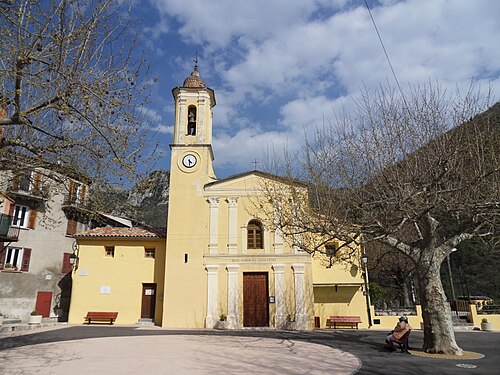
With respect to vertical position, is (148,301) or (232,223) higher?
(232,223)

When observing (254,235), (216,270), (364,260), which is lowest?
(216,270)

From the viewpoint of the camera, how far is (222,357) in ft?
31.6

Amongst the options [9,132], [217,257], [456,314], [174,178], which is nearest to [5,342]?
[9,132]

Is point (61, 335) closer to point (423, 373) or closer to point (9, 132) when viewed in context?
point (9, 132)

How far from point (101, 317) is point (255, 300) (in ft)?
27.5

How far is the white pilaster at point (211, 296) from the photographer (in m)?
18.9

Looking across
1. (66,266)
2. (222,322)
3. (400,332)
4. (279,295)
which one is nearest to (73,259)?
(66,266)

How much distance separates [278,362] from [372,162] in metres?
6.03

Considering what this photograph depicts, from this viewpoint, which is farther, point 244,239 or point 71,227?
point 71,227

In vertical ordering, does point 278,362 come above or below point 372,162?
below

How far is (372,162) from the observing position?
10.8 m

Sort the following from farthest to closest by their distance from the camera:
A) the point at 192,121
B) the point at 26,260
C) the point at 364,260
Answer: the point at 26,260
the point at 192,121
the point at 364,260

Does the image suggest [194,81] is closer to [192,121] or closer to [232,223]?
[192,121]

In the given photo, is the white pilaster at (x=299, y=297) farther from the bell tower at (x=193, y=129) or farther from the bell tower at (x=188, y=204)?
the bell tower at (x=193, y=129)
